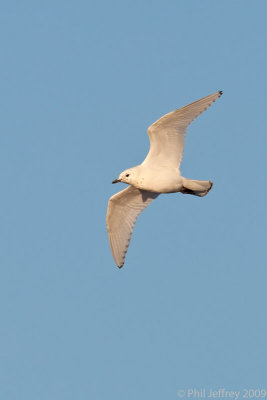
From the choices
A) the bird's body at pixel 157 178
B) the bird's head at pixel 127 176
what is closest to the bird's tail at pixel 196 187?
the bird's body at pixel 157 178

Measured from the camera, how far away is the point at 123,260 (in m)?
25.8

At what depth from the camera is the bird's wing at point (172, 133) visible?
23.4 metres

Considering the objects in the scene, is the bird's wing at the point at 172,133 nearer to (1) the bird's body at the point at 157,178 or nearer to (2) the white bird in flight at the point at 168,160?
(2) the white bird in flight at the point at 168,160

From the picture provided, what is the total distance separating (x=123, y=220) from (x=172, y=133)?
10.2 feet

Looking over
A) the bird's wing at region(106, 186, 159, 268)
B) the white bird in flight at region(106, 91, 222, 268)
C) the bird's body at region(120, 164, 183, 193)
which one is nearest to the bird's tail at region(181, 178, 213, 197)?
the white bird in flight at region(106, 91, 222, 268)

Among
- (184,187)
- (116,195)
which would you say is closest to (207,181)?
(184,187)

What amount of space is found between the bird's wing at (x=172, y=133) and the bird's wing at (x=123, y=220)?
5.93ft

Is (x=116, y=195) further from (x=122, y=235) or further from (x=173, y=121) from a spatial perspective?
(x=173, y=121)

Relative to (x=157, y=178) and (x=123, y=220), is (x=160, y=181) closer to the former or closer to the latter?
(x=157, y=178)

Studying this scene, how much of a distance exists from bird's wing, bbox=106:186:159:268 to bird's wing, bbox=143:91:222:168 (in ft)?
5.93

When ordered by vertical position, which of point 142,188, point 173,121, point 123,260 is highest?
point 173,121

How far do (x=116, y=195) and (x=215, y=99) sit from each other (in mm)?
3656

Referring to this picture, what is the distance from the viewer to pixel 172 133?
77.7ft

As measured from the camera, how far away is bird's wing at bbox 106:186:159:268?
2556cm
